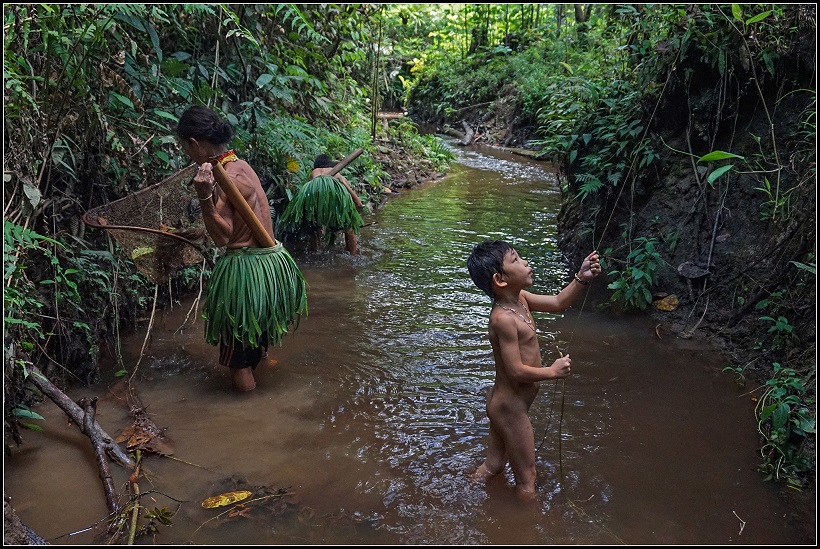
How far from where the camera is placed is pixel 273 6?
6.11 metres

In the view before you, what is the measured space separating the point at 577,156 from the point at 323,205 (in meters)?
2.41

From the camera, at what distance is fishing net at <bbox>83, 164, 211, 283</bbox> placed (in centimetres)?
377

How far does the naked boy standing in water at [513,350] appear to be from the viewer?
280 centimetres

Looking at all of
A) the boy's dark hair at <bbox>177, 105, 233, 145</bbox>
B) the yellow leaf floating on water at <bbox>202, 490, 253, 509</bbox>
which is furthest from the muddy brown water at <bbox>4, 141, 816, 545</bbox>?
the boy's dark hair at <bbox>177, 105, 233, 145</bbox>

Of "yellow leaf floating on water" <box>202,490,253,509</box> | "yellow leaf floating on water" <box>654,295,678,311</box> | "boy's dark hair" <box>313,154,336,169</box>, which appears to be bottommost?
"yellow leaf floating on water" <box>202,490,253,509</box>

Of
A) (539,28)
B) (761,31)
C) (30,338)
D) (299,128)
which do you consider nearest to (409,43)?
(539,28)

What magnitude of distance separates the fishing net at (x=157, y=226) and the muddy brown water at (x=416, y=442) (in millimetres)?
708

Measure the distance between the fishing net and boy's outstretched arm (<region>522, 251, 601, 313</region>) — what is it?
197cm

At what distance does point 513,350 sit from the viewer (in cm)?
280

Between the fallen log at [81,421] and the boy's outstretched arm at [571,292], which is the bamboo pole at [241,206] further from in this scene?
the boy's outstretched arm at [571,292]

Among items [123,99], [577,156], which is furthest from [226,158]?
[577,156]

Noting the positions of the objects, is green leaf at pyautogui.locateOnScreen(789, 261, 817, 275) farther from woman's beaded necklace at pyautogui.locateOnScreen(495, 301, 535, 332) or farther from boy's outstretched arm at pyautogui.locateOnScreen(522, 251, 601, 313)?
woman's beaded necklace at pyautogui.locateOnScreen(495, 301, 535, 332)

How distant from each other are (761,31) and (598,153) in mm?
1533

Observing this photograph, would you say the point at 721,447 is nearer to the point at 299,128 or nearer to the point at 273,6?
the point at 299,128
